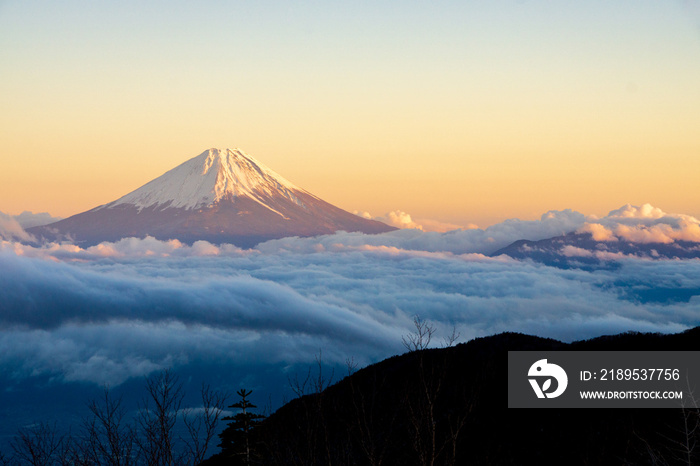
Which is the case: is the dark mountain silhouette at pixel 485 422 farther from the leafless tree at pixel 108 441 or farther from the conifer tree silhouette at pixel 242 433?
the leafless tree at pixel 108 441

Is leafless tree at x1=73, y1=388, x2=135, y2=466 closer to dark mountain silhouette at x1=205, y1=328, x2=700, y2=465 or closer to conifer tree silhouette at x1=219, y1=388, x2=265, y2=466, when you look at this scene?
conifer tree silhouette at x1=219, y1=388, x2=265, y2=466

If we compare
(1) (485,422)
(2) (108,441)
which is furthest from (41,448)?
(1) (485,422)

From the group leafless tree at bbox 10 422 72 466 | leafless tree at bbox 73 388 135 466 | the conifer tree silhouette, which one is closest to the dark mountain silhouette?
the conifer tree silhouette

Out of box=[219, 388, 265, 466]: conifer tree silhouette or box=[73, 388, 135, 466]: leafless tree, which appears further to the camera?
box=[219, 388, 265, 466]: conifer tree silhouette

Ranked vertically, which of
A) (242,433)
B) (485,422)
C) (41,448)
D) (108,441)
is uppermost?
(108,441)

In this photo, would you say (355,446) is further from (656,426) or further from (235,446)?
(656,426)

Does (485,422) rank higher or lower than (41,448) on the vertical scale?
lower

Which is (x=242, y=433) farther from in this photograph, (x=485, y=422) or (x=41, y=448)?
(x=485, y=422)

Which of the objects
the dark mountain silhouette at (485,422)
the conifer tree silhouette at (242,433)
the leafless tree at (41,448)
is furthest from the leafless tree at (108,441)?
the dark mountain silhouette at (485,422)

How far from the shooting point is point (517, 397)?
113ft

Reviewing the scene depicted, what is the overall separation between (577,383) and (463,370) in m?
9.50

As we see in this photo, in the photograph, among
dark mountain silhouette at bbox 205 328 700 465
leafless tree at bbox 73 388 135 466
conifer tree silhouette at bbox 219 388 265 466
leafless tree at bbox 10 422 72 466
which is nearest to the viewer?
leafless tree at bbox 10 422 72 466

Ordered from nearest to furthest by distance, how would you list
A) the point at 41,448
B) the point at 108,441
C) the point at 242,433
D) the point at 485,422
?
the point at 41,448 → the point at 108,441 → the point at 242,433 → the point at 485,422

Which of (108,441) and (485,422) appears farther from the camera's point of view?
(485,422)
